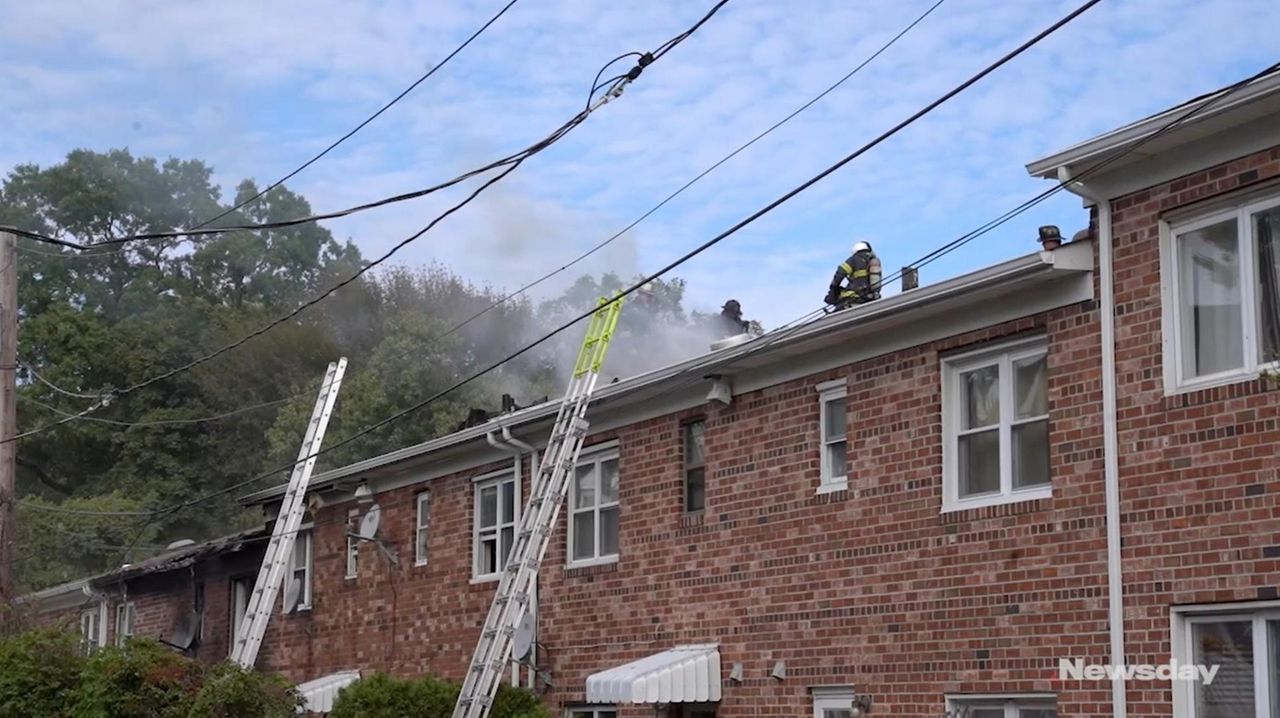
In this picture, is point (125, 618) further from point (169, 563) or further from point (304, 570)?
point (304, 570)

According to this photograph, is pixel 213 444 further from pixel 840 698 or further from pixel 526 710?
pixel 840 698

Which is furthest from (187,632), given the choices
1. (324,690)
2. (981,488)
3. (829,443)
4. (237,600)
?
(981,488)

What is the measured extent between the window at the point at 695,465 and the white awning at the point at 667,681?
5.38ft

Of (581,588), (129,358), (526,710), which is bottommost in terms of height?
(526,710)

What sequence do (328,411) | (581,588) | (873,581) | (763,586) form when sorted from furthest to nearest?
1. (328,411)
2. (581,588)
3. (763,586)
4. (873,581)

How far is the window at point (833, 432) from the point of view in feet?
51.9

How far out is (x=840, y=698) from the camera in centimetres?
1533

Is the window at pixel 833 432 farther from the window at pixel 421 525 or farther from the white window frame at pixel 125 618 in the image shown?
the white window frame at pixel 125 618

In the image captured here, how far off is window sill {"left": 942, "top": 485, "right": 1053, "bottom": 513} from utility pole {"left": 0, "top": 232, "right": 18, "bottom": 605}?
44.4 ft

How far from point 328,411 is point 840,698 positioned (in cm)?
1052

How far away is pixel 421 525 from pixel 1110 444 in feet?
42.3

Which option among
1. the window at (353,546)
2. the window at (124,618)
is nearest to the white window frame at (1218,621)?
the window at (353,546)

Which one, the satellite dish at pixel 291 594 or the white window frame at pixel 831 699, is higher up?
the satellite dish at pixel 291 594

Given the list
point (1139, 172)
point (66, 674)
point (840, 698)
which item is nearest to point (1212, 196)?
point (1139, 172)
